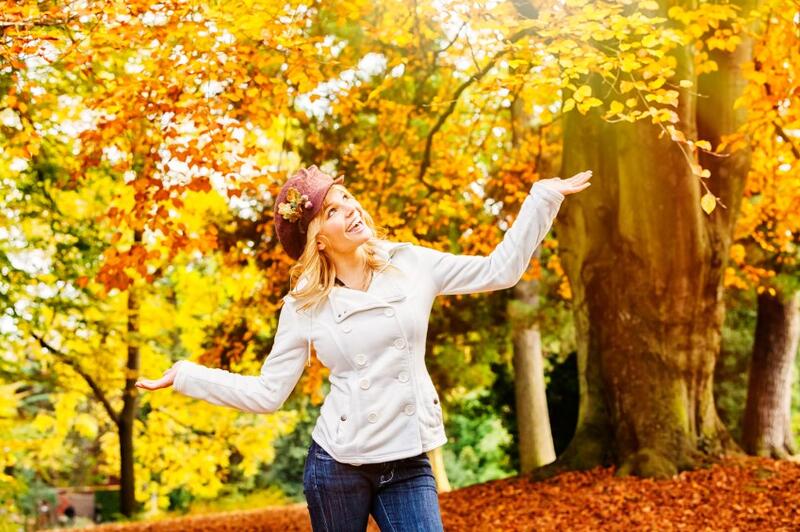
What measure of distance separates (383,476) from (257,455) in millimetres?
21595

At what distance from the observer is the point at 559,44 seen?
6.23 metres

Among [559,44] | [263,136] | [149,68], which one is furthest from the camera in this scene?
[263,136]

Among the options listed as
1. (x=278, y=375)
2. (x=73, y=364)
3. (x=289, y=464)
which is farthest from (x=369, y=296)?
(x=289, y=464)

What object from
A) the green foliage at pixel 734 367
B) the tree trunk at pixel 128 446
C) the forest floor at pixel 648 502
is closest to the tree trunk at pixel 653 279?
the forest floor at pixel 648 502

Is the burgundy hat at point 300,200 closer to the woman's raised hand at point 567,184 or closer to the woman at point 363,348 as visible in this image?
the woman at point 363,348

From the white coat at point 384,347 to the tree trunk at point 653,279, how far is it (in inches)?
216

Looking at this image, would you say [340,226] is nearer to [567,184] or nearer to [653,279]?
[567,184]

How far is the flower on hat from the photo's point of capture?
335cm

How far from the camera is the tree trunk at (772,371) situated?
14.0 meters

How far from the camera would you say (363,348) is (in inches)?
124

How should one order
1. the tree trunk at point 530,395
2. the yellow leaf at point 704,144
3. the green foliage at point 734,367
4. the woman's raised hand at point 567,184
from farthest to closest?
the green foliage at point 734,367
the tree trunk at point 530,395
the yellow leaf at point 704,144
the woman's raised hand at point 567,184

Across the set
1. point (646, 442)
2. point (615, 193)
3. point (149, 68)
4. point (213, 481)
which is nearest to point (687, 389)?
point (646, 442)

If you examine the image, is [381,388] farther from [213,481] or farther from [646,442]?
[213,481]

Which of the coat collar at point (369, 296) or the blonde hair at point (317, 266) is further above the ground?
the blonde hair at point (317, 266)
